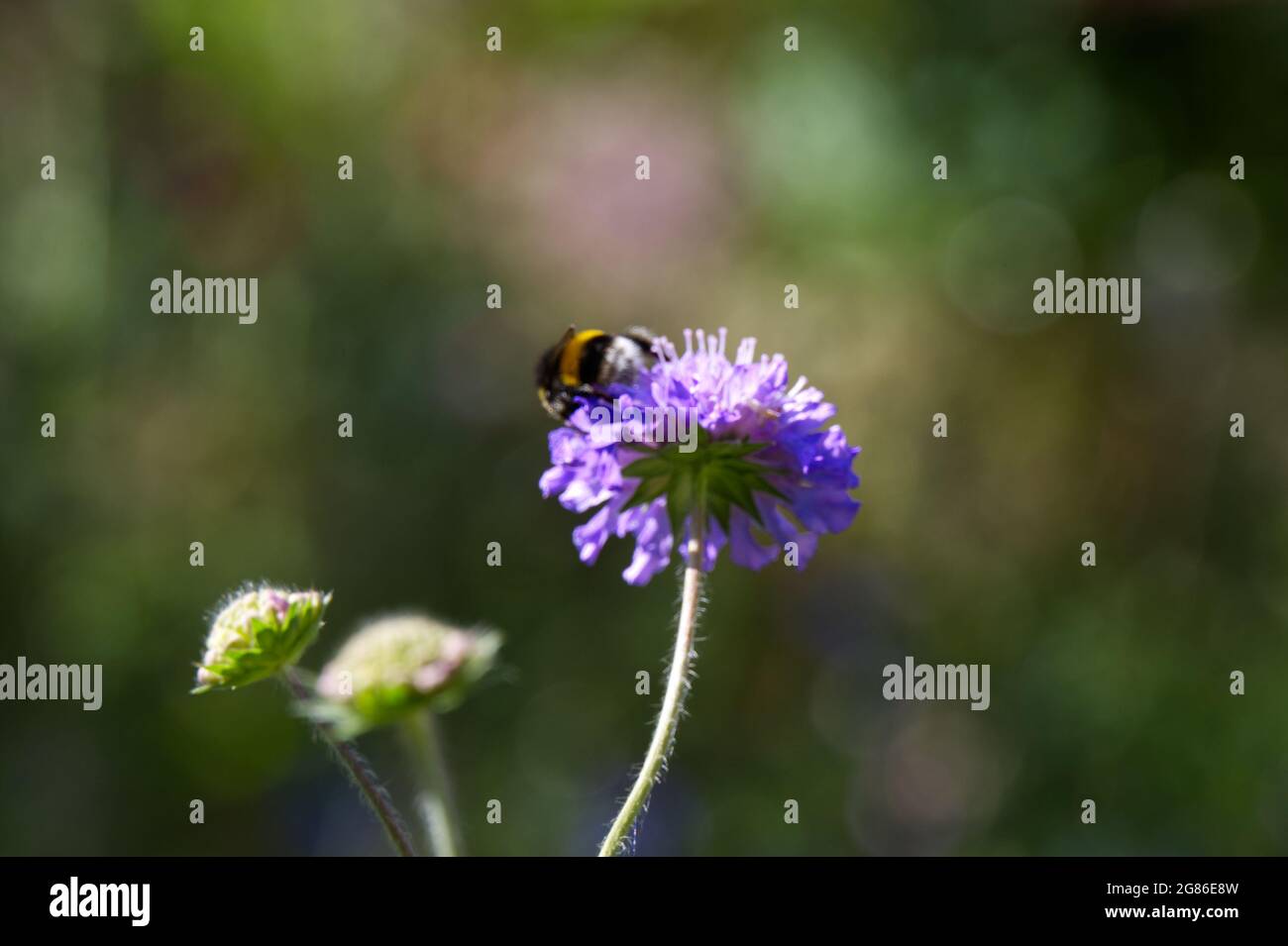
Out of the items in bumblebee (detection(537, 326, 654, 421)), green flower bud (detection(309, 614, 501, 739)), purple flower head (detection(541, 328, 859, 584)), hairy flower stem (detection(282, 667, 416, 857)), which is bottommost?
hairy flower stem (detection(282, 667, 416, 857))

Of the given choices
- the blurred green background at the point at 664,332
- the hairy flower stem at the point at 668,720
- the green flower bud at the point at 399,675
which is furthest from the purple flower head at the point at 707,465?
the blurred green background at the point at 664,332

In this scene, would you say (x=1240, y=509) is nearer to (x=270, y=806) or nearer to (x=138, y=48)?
(x=270, y=806)

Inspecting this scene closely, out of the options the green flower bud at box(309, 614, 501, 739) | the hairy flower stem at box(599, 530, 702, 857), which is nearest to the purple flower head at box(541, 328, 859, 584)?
the hairy flower stem at box(599, 530, 702, 857)

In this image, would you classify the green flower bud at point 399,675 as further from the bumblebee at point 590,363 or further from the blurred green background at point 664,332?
the blurred green background at point 664,332

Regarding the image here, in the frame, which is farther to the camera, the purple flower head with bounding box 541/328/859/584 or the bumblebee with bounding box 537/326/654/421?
the bumblebee with bounding box 537/326/654/421

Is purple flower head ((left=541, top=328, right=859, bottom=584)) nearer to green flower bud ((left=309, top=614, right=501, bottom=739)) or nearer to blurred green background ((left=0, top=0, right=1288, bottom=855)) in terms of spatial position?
green flower bud ((left=309, top=614, right=501, bottom=739))

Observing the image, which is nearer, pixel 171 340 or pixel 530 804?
pixel 530 804
